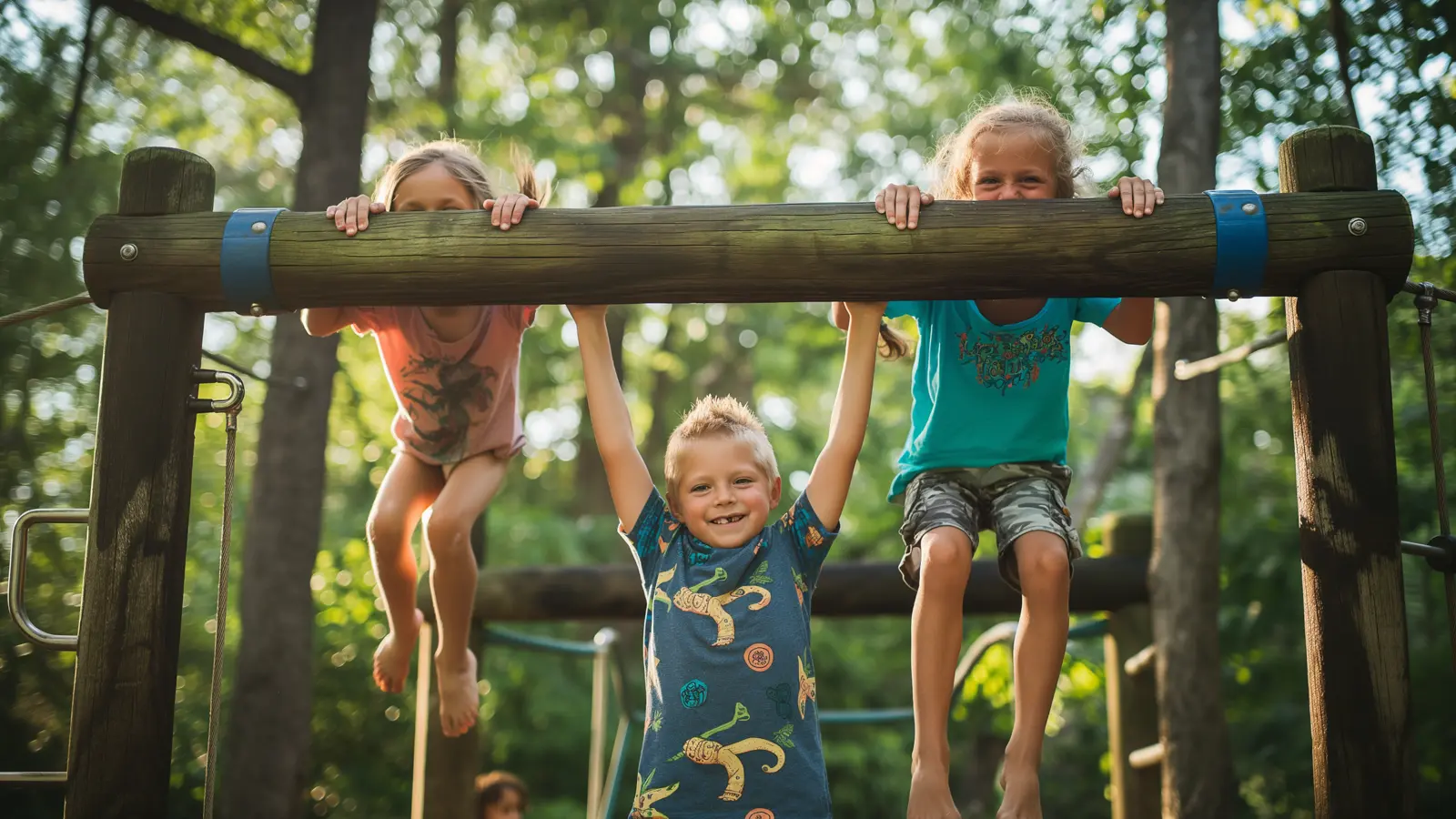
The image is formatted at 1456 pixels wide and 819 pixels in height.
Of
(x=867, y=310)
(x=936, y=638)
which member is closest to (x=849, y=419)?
(x=867, y=310)

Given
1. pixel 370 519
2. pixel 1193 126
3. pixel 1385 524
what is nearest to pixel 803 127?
pixel 1193 126

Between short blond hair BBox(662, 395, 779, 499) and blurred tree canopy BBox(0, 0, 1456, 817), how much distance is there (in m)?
3.25

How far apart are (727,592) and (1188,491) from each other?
8.34ft

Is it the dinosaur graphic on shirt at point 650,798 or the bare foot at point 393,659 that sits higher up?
the bare foot at point 393,659

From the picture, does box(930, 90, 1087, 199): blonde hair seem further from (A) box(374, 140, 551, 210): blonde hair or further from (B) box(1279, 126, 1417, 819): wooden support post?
(A) box(374, 140, 551, 210): blonde hair

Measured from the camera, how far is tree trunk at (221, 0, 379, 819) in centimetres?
503


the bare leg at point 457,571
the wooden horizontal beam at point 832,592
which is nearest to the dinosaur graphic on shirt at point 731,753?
the bare leg at point 457,571

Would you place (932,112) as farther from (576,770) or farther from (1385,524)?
(1385,524)

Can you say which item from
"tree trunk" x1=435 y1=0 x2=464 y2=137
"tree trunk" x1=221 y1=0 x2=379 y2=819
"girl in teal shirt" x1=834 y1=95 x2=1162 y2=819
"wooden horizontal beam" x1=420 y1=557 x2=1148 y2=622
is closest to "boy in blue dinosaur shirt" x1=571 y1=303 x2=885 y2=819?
"girl in teal shirt" x1=834 y1=95 x2=1162 y2=819

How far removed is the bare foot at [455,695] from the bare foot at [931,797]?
1.68 meters

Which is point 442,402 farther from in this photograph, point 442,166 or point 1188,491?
point 1188,491

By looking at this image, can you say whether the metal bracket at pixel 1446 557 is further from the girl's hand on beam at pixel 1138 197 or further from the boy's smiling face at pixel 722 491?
the boy's smiling face at pixel 722 491

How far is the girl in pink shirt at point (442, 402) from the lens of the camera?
3242 millimetres

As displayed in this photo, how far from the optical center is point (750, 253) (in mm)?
2473
